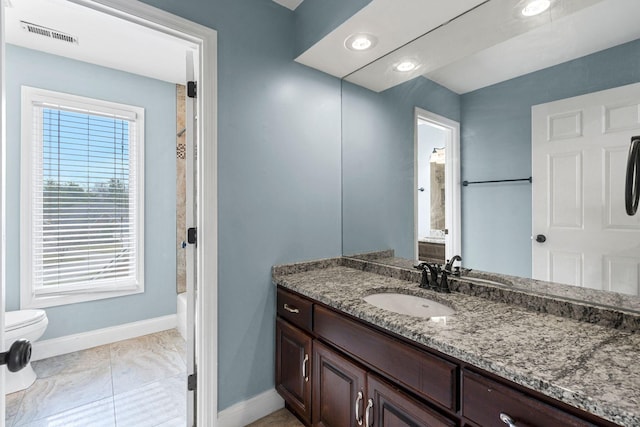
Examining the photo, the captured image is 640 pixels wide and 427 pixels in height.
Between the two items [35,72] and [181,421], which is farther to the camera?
[35,72]

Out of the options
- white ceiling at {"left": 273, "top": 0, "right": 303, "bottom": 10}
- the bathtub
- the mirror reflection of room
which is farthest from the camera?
the bathtub

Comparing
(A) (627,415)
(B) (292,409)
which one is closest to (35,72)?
(B) (292,409)

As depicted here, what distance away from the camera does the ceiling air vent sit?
2086mm

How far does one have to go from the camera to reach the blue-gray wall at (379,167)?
1902 mm

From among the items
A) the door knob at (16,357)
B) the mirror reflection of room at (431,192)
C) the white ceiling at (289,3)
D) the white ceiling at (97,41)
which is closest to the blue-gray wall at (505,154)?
the mirror reflection of room at (431,192)

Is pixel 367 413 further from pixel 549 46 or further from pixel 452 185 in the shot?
pixel 549 46

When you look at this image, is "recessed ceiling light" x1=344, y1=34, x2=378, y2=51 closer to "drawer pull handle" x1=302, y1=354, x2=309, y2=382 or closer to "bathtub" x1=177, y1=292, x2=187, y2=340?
"drawer pull handle" x1=302, y1=354, x2=309, y2=382

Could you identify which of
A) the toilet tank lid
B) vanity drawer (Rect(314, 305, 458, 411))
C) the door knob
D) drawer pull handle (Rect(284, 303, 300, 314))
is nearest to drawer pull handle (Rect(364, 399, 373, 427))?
vanity drawer (Rect(314, 305, 458, 411))

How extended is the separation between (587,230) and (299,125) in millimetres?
1562

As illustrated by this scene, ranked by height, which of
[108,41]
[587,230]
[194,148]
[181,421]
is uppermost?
[108,41]

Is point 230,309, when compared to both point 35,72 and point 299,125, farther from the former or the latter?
point 35,72

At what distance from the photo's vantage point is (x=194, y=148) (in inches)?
64.1

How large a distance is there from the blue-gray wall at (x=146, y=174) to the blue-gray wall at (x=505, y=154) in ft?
9.06

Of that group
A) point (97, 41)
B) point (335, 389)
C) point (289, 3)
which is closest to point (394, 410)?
point (335, 389)
